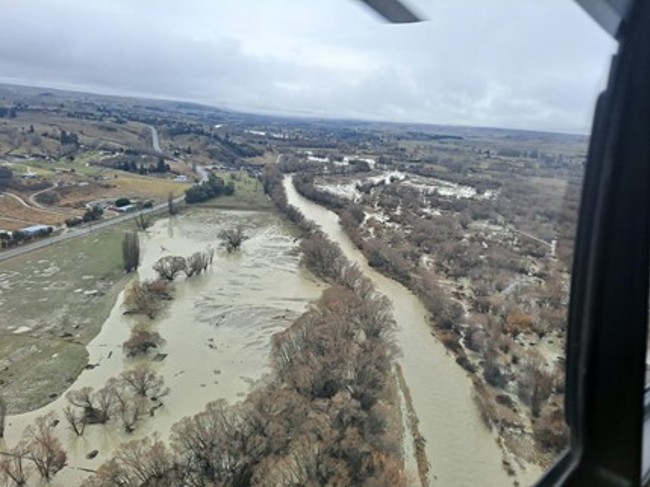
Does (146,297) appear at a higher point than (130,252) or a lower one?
lower

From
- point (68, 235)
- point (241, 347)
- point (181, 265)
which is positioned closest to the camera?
point (68, 235)

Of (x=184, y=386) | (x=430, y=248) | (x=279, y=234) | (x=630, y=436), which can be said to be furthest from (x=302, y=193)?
(x=630, y=436)

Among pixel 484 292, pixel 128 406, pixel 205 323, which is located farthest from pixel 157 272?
pixel 484 292

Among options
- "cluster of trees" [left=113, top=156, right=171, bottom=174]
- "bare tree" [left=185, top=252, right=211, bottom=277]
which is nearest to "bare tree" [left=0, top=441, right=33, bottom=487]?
"bare tree" [left=185, top=252, right=211, bottom=277]

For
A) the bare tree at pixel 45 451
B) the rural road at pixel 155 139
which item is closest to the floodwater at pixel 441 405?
the bare tree at pixel 45 451

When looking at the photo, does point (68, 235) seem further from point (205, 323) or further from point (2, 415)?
point (2, 415)
